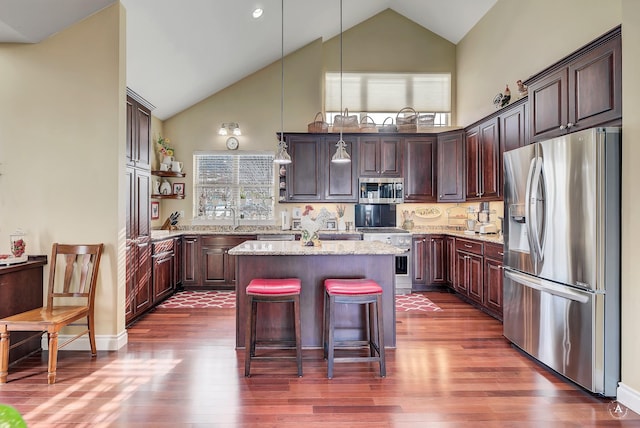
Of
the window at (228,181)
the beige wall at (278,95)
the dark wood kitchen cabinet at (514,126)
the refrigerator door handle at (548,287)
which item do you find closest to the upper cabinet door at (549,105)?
the dark wood kitchen cabinet at (514,126)

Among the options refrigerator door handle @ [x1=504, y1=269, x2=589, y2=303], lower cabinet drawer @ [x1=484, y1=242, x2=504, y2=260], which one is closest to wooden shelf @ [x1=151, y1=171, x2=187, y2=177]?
lower cabinet drawer @ [x1=484, y1=242, x2=504, y2=260]

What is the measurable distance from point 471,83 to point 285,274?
4.54 metres

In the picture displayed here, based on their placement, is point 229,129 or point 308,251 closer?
point 308,251

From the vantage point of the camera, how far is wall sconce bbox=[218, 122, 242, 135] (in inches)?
238

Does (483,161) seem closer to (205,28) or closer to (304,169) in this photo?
(304,169)

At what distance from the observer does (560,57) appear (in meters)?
3.83

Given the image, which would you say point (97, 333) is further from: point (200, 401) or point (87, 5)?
point (87, 5)

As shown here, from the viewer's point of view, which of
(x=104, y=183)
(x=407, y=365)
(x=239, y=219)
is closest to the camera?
(x=407, y=365)

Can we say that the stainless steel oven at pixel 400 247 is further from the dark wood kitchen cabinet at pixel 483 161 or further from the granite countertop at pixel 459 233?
the dark wood kitchen cabinet at pixel 483 161

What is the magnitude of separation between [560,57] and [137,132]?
455 centimetres

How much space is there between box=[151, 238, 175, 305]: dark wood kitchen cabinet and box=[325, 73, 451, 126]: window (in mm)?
3428

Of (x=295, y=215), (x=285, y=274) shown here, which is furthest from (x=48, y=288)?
(x=295, y=215)

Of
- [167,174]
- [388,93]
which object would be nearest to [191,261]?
[167,174]

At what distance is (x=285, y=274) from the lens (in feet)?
10.9
